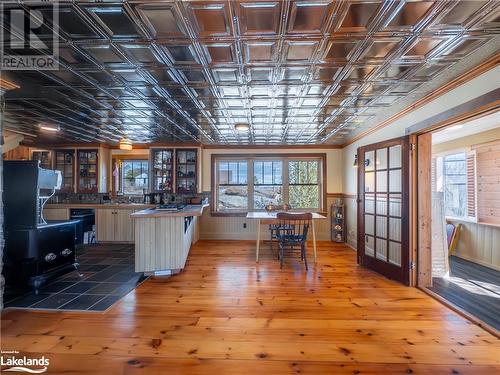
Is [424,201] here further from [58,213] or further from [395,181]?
[58,213]

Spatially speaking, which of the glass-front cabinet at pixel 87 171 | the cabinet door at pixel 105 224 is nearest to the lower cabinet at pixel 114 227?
the cabinet door at pixel 105 224

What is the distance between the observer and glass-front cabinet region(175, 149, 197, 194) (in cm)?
598

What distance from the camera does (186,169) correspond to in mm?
6016

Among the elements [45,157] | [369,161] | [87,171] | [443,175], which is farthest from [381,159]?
[45,157]

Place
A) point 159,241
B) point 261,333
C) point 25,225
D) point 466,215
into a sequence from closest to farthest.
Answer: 1. point 261,333
2. point 25,225
3. point 159,241
4. point 466,215

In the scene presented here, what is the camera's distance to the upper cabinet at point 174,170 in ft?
19.5

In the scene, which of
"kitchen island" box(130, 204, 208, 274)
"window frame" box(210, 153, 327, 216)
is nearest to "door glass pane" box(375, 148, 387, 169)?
"window frame" box(210, 153, 327, 216)

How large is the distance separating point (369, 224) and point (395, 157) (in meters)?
1.15

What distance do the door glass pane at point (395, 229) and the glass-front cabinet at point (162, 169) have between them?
4.67 meters

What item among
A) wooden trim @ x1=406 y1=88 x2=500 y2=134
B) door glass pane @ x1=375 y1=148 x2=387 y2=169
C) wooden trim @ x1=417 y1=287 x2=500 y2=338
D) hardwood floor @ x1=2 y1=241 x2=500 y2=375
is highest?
wooden trim @ x1=406 y1=88 x2=500 y2=134

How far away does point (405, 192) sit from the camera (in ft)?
10.6

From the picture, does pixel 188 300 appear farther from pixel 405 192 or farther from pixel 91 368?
pixel 405 192

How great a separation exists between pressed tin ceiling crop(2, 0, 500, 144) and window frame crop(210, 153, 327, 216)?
8.13ft

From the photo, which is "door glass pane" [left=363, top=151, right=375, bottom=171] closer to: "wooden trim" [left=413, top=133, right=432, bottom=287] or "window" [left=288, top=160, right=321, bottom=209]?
"wooden trim" [left=413, top=133, right=432, bottom=287]
